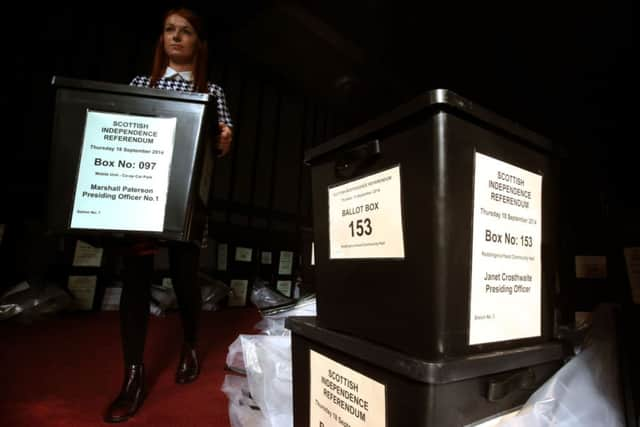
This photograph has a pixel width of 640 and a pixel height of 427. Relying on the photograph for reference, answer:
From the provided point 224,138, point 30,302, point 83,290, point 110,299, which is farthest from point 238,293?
point 224,138

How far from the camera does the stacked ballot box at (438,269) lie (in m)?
0.32

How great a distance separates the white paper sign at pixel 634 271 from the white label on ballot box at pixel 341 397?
0.36 meters

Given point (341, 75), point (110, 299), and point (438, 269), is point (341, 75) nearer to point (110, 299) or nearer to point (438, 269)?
point (110, 299)

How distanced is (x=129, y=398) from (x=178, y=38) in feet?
2.96

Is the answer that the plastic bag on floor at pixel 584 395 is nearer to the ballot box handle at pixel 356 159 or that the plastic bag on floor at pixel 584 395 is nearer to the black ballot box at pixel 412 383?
the black ballot box at pixel 412 383

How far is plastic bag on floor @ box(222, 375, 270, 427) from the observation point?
0.61 m

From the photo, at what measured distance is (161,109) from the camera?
63 cm

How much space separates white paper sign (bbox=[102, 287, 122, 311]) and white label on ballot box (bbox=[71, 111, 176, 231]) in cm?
142

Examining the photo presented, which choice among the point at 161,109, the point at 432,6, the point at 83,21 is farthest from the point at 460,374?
the point at 83,21

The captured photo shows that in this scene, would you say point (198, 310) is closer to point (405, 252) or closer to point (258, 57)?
point (405, 252)

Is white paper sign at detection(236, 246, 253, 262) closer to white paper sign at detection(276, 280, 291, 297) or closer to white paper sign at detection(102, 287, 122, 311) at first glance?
white paper sign at detection(276, 280, 291, 297)

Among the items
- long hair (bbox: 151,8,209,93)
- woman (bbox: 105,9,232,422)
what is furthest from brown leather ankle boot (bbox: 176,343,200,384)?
long hair (bbox: 151,8,209,93)

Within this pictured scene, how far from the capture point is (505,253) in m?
0.36

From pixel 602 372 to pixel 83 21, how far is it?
8.76 feet
